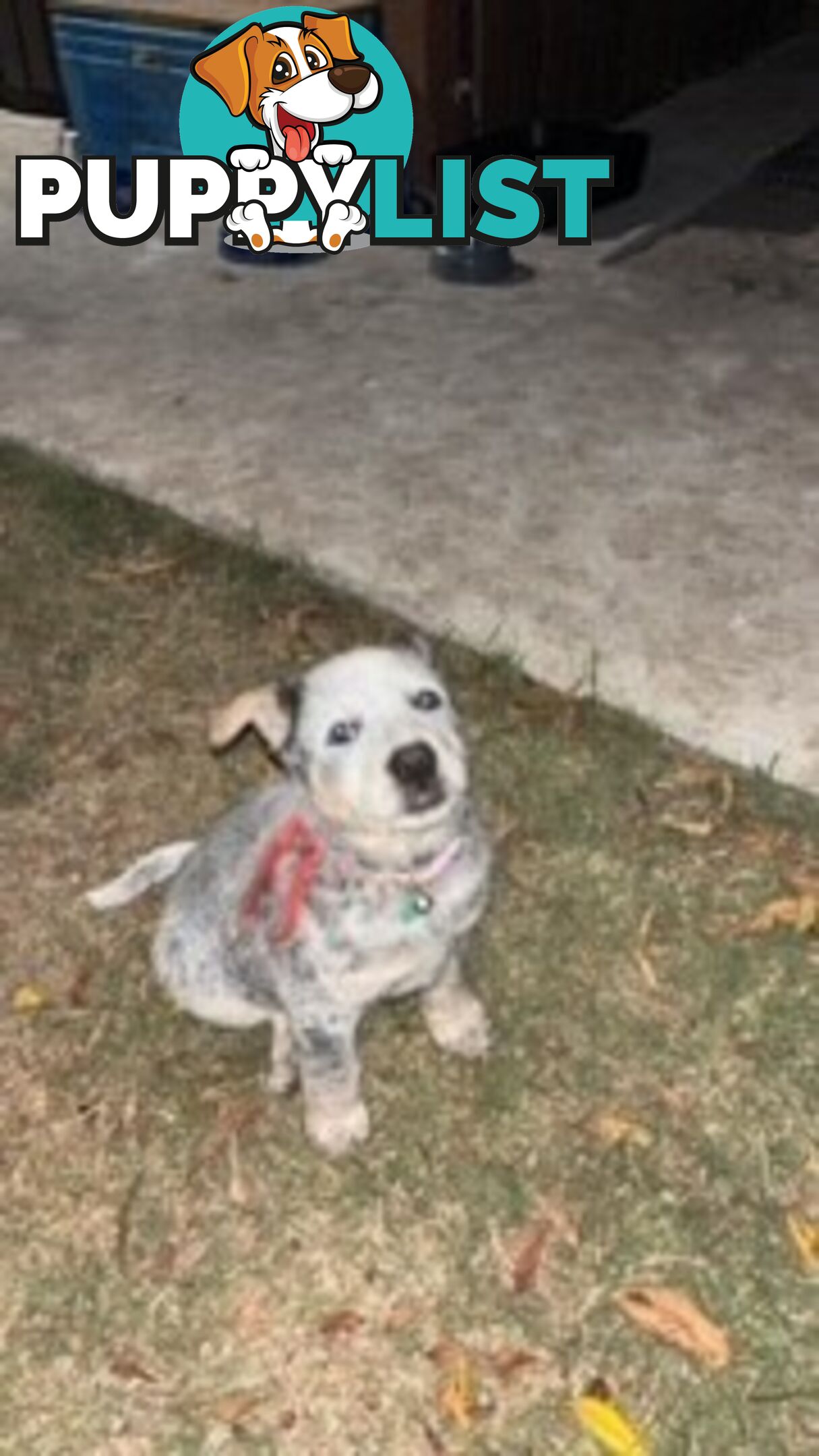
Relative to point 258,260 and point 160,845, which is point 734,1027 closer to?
point 160,845

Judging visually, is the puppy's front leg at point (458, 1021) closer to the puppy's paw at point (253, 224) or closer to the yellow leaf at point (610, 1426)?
the yellow leaf at point (610, 1426)

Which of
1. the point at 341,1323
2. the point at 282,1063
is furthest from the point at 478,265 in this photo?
the point at 341,1323

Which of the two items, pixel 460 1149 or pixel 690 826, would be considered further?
pixel 690 826

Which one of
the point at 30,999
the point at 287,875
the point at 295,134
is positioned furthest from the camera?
the point at 295,134

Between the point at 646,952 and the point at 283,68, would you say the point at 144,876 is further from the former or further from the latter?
the point at 283,68

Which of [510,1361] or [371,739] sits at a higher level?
[371,739]

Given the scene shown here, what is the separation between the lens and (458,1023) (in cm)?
465

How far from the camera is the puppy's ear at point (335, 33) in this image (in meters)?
9.34

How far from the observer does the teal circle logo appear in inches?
375

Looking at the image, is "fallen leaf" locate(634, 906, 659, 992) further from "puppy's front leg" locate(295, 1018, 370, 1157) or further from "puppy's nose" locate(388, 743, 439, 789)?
"puppy's nose" locate(388, 743, 439, 789)

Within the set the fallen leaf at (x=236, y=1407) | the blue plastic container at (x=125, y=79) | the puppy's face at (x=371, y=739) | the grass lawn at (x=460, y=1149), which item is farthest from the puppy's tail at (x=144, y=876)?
the blue plastic container at (x=125, y=79)

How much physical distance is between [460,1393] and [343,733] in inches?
65.2

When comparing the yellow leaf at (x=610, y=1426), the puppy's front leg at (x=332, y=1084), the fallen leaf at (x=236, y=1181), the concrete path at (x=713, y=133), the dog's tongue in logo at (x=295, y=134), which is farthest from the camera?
the concrete path at (x=713, y=133)

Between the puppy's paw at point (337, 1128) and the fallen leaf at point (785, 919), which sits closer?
the puppy's paw at point (337, 1128)
